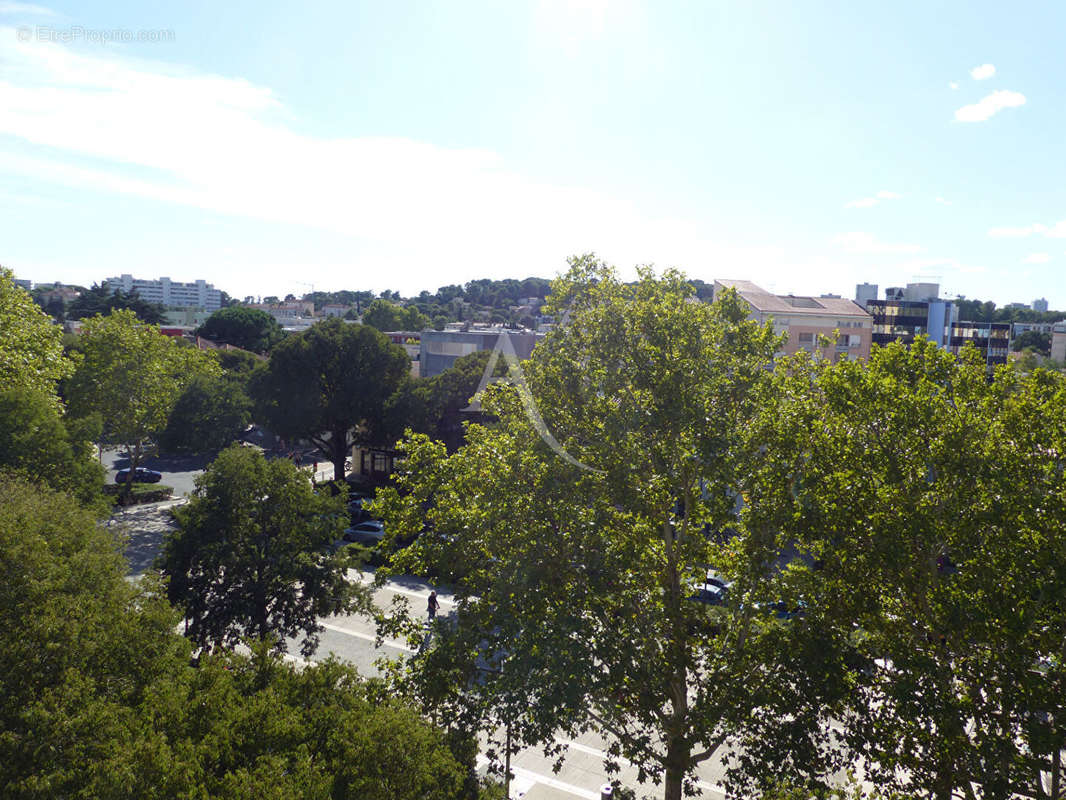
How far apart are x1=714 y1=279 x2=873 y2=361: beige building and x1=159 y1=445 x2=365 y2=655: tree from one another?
126 ft

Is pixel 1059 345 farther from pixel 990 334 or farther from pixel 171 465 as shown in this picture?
pixel 171 465

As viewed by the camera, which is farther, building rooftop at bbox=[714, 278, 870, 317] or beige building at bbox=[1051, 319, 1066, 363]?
beige building at bbox=[1051, 319, 1066, 363]

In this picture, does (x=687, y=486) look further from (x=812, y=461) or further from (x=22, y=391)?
(x=22, y=391)

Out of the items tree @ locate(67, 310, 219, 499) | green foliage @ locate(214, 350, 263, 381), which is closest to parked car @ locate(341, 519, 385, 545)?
tree @ locate(67, 310, 219, 499)

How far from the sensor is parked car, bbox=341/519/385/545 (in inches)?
1249

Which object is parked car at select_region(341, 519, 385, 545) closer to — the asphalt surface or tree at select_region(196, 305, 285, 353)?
the asphalt surface

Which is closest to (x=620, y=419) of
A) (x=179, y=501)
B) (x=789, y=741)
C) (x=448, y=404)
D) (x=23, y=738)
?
(x=789, y=741)

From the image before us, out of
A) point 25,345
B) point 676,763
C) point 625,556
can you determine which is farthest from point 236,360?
point 676,763

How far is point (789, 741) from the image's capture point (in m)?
10.8

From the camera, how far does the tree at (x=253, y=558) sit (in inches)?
719

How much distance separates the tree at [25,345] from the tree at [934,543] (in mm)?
25646

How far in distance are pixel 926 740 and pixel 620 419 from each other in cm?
642

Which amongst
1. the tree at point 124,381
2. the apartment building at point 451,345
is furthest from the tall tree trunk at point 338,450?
the apartment building at point 451,345

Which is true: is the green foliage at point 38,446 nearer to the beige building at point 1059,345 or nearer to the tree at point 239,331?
the tree at point 239,331
